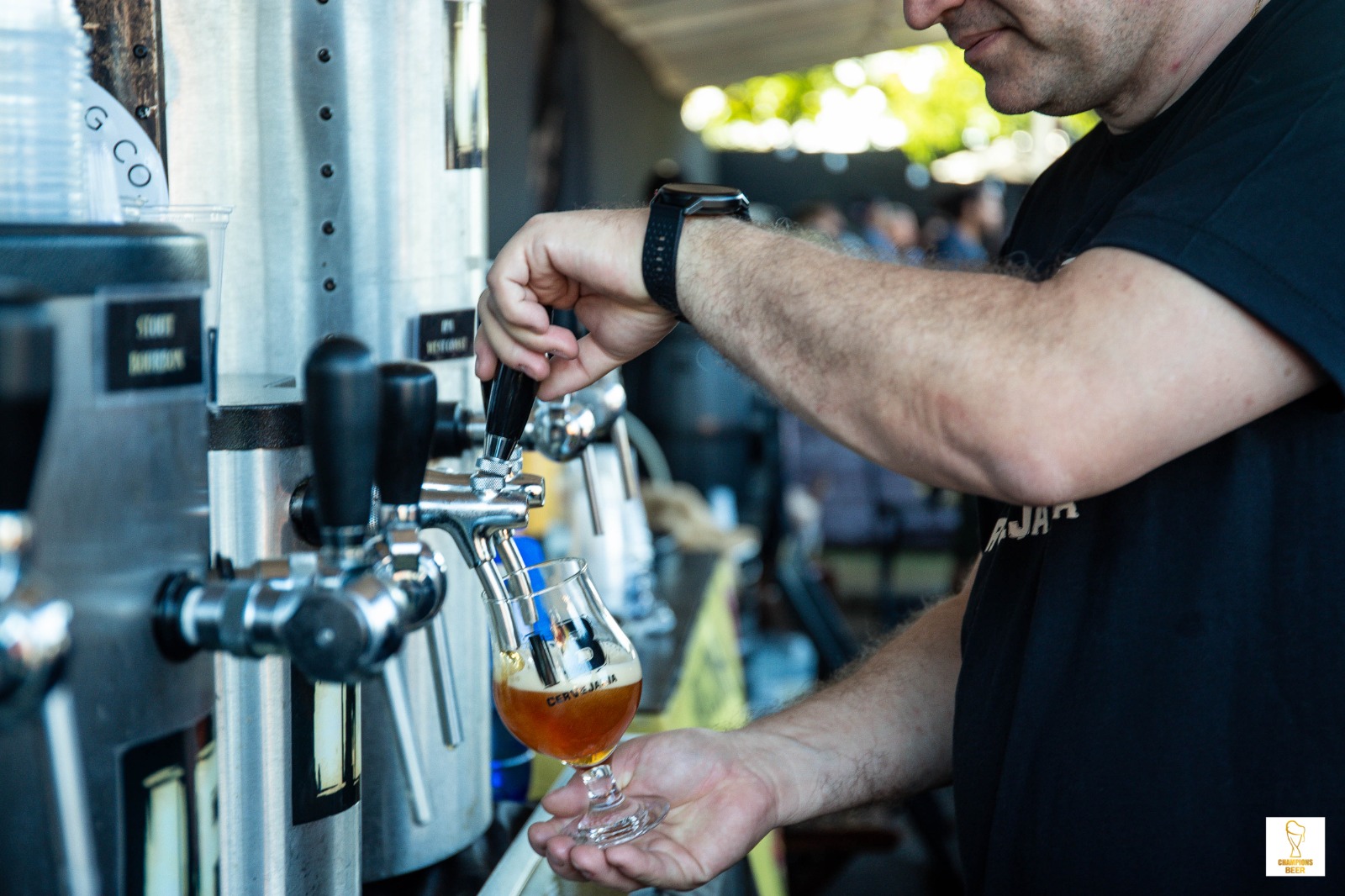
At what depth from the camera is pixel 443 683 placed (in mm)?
864

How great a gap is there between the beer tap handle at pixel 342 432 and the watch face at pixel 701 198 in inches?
17.6

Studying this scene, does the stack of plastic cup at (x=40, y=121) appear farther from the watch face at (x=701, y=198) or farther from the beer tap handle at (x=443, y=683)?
the watch face at (x=701, y=198)

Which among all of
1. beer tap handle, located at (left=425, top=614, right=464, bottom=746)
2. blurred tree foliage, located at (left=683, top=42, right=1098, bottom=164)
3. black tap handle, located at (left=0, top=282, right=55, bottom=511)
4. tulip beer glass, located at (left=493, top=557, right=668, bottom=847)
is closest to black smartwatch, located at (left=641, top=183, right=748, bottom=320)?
tulip beer glass, located at (left=493, top=557, right=668, bottom=847)

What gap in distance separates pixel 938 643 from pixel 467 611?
1.76 feet

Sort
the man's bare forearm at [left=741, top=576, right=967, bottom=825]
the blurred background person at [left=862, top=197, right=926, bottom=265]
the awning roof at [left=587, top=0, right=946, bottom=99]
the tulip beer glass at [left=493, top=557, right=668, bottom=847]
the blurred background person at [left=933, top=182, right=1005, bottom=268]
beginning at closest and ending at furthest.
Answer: the tulip beer glass at [left=493, top=557, right=668, bottom=847] < the man's bare forearm at [left=741, top=576, right=967, bottom=825] < the blurred background person at [left=933, top=182, right=1005, bottom=268] < the awning roof at [left=587, top=0, right=946, bottom=99] < the blurred background person at [left=862, top=197, right=926, bottom=265]

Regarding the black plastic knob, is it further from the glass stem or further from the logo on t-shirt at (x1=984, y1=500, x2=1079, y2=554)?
the logo on t-shirt at (x1=984, y1=500, x2=1079, y2=554)

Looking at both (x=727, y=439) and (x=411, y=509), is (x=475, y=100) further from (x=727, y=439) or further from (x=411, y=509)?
(x=727, y=439)

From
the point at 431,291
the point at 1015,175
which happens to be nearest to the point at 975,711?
the point at 431,291

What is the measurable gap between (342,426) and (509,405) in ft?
1.35

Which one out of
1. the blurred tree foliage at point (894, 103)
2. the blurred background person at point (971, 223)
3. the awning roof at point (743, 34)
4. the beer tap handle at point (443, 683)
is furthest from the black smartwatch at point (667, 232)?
the blurred tree foliage at point (894, 103)

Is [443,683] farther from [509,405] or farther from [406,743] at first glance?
[509,405]

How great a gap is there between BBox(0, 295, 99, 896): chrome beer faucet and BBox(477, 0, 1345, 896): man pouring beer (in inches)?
20.1

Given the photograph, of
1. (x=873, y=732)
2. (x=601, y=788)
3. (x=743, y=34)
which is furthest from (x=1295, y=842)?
(x=743, y=34)

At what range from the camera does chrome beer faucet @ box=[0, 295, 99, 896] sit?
0.46m
